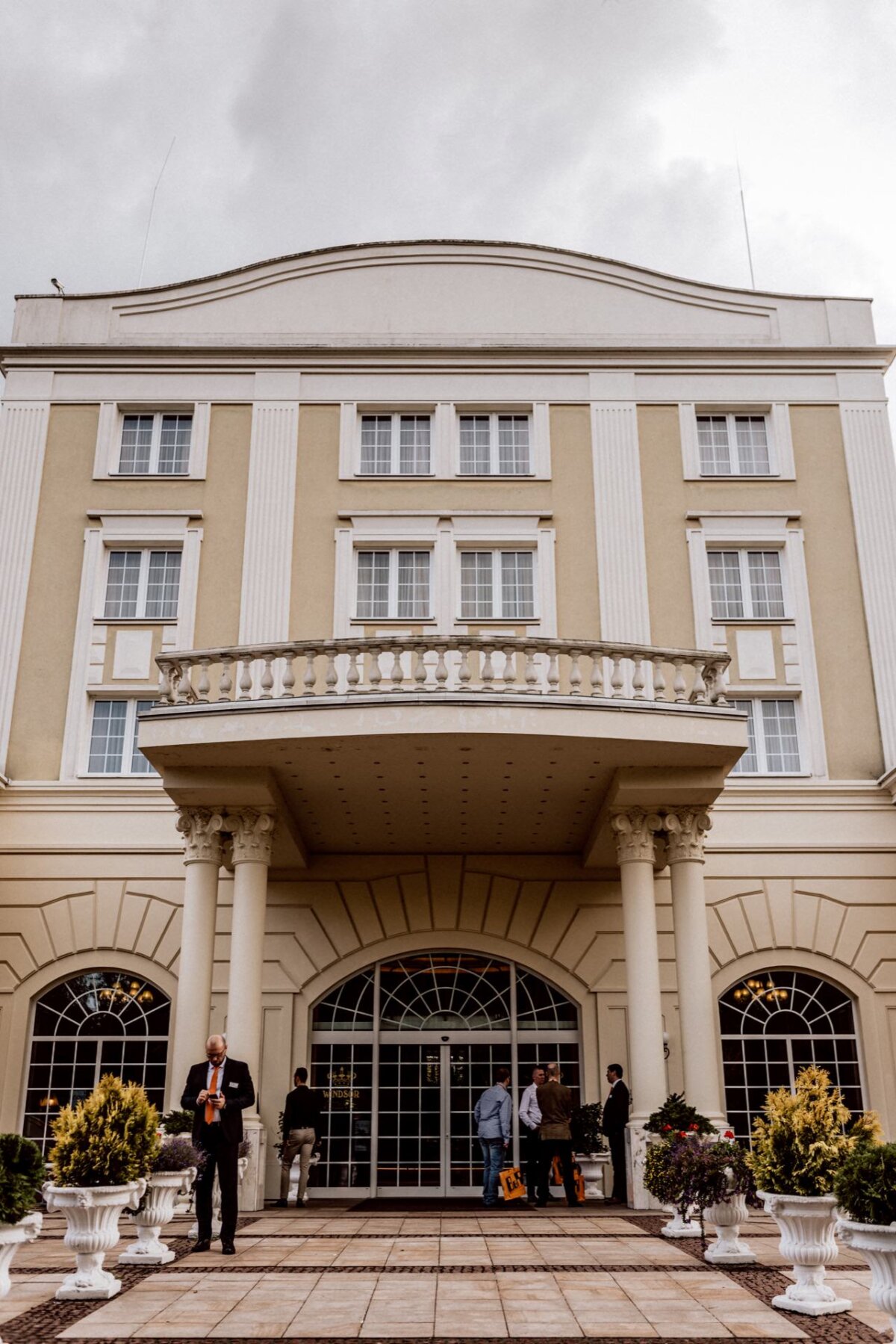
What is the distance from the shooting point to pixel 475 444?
20.6m

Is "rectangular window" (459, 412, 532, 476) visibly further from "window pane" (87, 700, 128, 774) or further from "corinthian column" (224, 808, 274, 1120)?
"corinthian column" (224, 808, 274, 1120)

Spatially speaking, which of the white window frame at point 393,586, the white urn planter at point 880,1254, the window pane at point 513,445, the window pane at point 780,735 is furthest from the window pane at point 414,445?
the white urn planter at point 880,1254

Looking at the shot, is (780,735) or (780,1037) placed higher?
(780,735)

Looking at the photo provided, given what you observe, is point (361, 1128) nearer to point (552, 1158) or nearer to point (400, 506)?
point (552, 1158)

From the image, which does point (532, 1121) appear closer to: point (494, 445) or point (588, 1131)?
point (588, 1131)

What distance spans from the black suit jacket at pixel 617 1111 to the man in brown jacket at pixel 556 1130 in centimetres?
68

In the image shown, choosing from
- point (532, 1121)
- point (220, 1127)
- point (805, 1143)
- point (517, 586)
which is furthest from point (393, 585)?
point (805, 1143)

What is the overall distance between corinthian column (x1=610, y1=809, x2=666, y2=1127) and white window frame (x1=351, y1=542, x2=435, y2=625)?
534cm

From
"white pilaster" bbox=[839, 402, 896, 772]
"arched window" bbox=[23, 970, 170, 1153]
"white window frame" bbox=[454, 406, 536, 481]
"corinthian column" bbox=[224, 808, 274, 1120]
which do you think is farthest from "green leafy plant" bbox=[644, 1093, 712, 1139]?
"white window frame" bbox=[454, 406, 536, 481]

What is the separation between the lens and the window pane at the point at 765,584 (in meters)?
19.5

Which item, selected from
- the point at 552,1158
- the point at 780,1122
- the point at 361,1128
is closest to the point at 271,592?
the point at 361,1128

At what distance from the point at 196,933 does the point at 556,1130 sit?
16.5 feet

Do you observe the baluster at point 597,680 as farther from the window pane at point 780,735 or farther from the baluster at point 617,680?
the window pane at point 780,735

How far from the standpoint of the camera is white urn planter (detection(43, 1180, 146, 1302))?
28.9 feet
